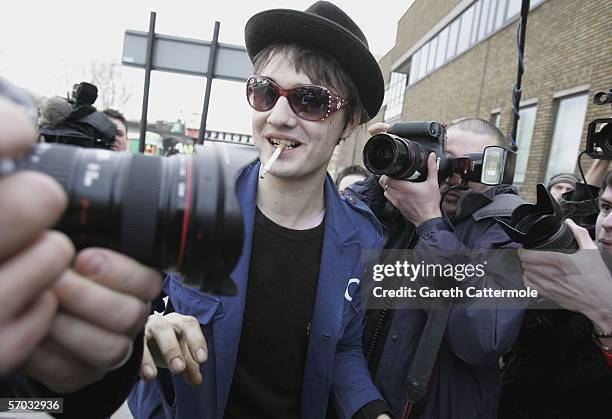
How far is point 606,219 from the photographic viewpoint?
5.67 ft

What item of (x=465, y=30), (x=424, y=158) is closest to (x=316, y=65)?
(x=424, y=158)

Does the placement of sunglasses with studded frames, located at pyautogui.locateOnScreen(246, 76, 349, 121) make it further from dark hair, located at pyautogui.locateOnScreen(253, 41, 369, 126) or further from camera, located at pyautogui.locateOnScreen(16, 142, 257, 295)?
camera, located at pyautogui.locateOnScreen(16, 142, 257, 295)

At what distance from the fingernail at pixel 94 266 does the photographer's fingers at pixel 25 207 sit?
0.09 m

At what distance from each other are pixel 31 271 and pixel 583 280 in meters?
1.54

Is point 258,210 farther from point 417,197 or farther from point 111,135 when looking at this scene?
point 111,135

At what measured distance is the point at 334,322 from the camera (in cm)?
149

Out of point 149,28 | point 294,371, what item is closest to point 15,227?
point 294,371

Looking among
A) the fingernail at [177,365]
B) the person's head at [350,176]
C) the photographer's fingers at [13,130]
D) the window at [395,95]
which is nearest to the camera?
the photographer's fingers at [13,130]

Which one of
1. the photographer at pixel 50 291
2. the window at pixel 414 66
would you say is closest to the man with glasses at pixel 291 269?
the photographer at pixel 50 291

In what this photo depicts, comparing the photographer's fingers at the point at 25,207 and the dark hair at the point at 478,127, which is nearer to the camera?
the photographer's fingers at the point at 25,207

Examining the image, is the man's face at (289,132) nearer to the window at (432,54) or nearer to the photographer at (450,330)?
the photographer at (450,330)

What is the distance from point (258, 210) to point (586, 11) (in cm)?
873

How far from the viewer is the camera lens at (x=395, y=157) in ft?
5.38

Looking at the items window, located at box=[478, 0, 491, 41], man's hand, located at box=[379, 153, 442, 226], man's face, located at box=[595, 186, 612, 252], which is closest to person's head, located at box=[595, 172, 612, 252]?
man's face, located at box=[595, 186, 612, 252]
